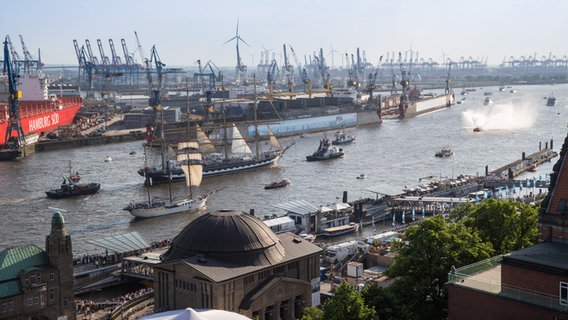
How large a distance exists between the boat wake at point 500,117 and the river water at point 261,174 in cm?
44

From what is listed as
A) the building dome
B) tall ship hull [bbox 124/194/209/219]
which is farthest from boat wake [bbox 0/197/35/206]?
the building dome

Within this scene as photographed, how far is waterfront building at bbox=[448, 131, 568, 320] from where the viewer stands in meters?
13.4

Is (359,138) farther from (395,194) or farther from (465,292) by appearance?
(465,292)

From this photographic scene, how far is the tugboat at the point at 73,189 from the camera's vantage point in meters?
42.4

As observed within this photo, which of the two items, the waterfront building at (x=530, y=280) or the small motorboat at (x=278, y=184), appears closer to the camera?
the waterfront building at (x=530, y=280)

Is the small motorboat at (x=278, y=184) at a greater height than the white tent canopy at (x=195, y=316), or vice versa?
the white tent canopy at (x=195, y=316)

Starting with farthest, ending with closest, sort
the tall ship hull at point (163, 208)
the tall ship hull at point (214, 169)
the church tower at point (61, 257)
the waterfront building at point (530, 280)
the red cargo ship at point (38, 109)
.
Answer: the red cargo ship at point (38, 109) < the tall ship hull at point (214, 169) < the tall ship hull at point (163, 208) < the church tower at point (61, 257) < the waterfront building at point (530, 280)

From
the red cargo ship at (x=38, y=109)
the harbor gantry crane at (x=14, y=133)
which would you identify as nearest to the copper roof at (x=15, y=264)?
the harbor gantry crane at (x=14, y=133)

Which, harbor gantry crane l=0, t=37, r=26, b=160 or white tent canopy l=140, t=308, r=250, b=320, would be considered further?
harbor gantry crane l=0, t=37, r=26, b=160

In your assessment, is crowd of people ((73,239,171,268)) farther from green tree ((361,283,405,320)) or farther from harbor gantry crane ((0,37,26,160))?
harbor gantry crane ((0,37,26,160))

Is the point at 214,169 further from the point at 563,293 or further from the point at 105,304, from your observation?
the point at 563,293

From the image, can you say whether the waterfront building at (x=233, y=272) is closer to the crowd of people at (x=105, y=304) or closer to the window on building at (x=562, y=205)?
the crowd of people at (x=105, y=304)

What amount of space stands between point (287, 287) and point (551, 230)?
7348 millimetres

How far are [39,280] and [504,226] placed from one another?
12.0 m
